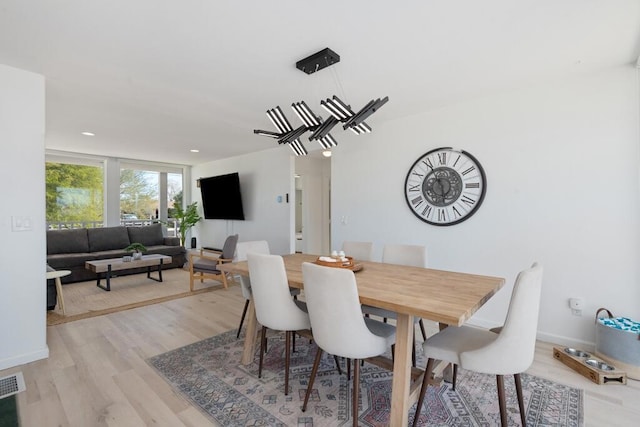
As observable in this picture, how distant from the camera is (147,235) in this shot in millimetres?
6508

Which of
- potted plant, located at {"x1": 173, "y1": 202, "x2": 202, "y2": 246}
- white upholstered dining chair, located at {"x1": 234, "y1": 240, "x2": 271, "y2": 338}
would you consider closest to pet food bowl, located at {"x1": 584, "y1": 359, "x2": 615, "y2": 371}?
white upholstered dining chair, located at {"x1": 234, "y1": 240, "x2": 271, "y2": 338}

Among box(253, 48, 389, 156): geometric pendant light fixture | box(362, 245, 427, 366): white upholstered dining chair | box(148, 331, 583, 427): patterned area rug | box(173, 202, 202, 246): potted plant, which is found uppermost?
box(253, 48, 389, 156): geometric pendant light fixture

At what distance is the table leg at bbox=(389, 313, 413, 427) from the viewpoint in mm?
1644

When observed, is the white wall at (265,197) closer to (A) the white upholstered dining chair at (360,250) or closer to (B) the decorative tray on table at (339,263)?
(A) the white upholstered dining chair at (360,250)

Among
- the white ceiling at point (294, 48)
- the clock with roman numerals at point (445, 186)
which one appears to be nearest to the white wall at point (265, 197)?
the white ceiling at point (294, 48)

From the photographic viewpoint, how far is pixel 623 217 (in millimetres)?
2529

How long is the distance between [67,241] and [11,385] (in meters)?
4.11

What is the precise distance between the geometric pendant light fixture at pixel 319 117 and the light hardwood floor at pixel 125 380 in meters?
2.01

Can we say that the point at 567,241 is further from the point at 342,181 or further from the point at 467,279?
the point at 342,181

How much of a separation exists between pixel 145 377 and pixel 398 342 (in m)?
1.90

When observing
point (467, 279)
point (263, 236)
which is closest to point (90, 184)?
point (263, 236)

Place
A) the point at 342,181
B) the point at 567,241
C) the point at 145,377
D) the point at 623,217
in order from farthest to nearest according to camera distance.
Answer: the point at 342,181
the point at 567,241
the point at 623,217
the point at 145,377

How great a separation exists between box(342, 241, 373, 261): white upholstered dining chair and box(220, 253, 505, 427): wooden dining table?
86 centimetres

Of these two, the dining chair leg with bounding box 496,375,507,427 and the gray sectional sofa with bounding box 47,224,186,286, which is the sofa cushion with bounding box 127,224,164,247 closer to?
the gray sectional sofa with bounding box 47,224,186,286
